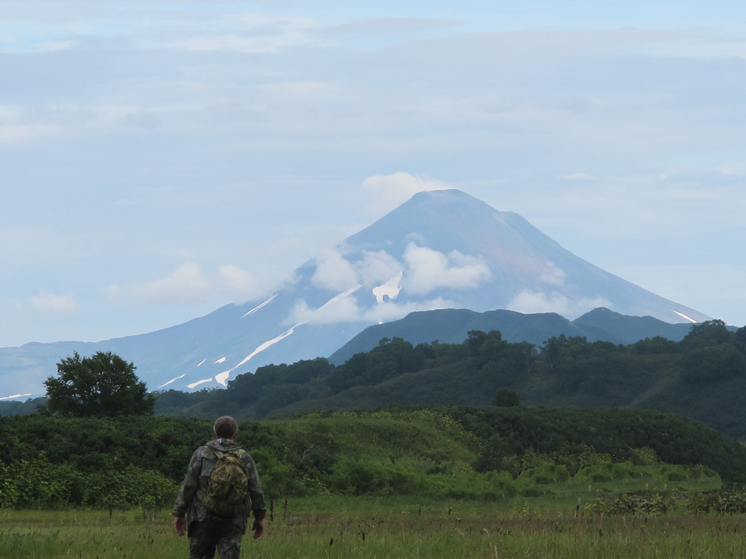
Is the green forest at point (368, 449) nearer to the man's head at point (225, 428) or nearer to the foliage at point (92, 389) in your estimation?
the foliage at point (92, 389)

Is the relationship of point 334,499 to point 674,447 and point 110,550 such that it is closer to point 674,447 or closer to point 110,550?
point 110,550

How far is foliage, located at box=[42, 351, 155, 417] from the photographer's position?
3138 cm

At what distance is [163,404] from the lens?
458 ft

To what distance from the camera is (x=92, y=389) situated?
31766mm

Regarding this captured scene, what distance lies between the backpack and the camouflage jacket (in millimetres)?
100

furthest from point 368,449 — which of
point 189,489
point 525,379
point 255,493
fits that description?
point 525,379

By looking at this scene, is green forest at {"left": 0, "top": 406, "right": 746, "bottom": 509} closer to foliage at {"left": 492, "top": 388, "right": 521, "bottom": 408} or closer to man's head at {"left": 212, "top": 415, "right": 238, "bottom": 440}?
foliage at {"left": 492, "top": 388, "right": 521, "bottom": 408}

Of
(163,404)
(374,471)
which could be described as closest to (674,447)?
(374,471)

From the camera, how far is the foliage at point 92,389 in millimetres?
31375

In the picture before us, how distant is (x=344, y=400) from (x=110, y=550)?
310ft

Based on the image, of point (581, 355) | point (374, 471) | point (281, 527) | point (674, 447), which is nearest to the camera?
point (281, 527)

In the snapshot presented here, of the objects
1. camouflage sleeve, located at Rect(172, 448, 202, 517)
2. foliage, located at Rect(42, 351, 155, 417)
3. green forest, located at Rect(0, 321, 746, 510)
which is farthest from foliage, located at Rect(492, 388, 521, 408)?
camouflage sleeve, located at Rect(172, 448, 202, 517)

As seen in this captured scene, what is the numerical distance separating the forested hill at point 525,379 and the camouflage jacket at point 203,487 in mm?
77852

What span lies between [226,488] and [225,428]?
1.77 ft
